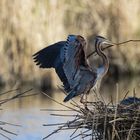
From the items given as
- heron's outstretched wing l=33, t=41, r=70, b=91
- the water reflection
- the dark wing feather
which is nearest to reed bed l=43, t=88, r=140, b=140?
heron's outstretched wing l=33, t=41, r=70, b=91

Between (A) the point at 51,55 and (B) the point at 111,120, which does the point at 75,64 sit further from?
(B) the point at 111,120

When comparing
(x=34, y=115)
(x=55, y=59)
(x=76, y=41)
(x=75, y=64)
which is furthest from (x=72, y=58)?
(x=34, y=115)

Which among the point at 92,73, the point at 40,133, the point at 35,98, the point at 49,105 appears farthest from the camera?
the point at 35,98

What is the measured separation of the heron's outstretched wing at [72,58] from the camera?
28.0ft

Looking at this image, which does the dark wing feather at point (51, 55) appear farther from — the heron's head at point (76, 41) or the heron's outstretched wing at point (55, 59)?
the heron's head at point (76, 41)

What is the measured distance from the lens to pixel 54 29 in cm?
1988

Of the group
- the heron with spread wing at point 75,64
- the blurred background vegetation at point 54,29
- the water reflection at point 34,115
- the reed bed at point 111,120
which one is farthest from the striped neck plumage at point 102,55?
the blurred background vegetation at point 54,29

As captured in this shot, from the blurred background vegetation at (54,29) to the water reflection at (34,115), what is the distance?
948 millimetres

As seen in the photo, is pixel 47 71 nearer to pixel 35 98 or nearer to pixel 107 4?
pixel 35 98

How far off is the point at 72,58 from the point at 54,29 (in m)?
11.3

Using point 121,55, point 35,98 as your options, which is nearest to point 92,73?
point 35,98

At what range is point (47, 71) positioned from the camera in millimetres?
18875

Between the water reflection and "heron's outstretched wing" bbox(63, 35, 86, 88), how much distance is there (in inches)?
122

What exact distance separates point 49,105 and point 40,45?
3450 mm
